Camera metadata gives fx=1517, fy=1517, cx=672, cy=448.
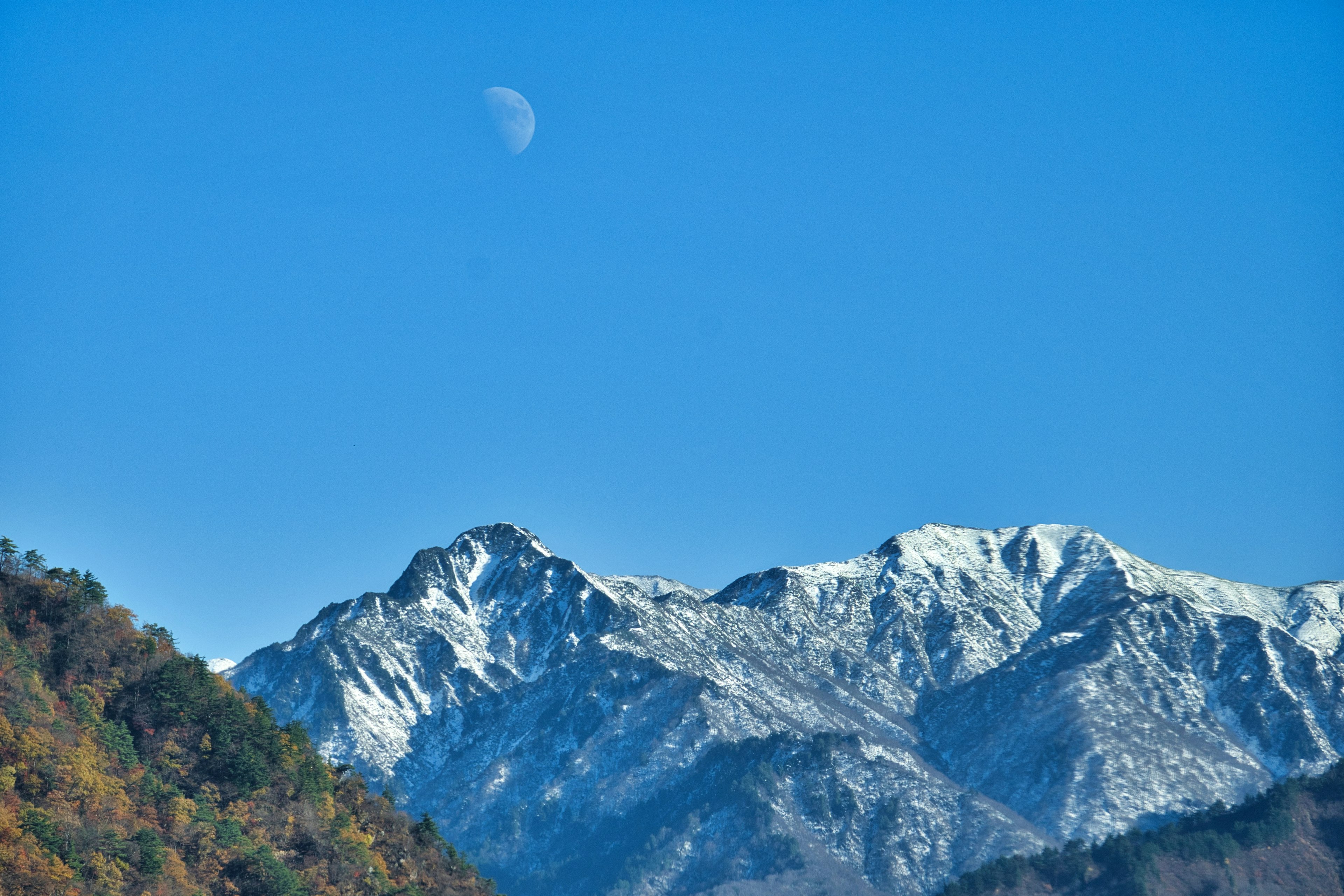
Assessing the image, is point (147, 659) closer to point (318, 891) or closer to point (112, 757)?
point (112, 757)

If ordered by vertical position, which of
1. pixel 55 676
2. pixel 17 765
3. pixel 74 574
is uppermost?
pixel 74 574

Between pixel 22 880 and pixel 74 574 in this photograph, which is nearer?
pixel 22 880

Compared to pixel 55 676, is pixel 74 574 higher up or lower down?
higher up

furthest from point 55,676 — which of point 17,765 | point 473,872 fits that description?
point 473,872

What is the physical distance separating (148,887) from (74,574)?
140 feet

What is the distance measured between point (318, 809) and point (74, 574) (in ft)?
115

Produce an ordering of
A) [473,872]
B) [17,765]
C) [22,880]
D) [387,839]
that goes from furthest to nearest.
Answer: [473,872] → [387,839] → [17,765] → [22,880]

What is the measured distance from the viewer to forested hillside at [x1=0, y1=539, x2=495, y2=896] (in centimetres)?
12481

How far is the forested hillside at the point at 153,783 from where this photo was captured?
124812mm

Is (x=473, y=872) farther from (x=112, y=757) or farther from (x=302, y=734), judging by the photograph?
(x=112, y=757)

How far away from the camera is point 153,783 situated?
143m

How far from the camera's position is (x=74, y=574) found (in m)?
157

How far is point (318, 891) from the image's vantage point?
472 ft

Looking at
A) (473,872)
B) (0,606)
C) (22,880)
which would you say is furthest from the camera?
(473,872)
